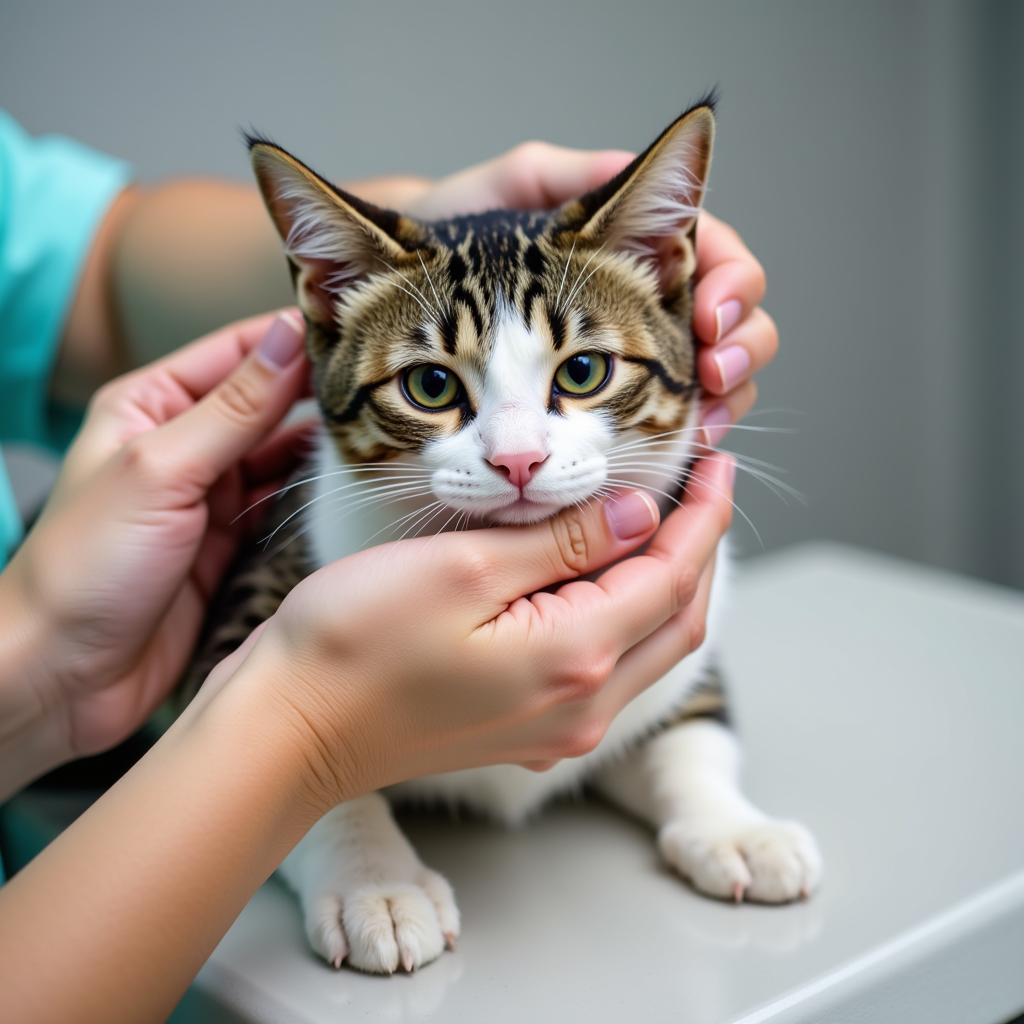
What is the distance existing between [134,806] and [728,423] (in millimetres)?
650

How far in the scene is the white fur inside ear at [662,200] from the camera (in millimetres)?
873

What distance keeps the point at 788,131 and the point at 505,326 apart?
1899mm

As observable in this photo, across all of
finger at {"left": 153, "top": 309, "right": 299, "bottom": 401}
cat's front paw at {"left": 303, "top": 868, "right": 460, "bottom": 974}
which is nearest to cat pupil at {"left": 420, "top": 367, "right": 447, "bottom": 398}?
finger at {"left": 153, "top": 309, "right": 299, "bottom": 401}

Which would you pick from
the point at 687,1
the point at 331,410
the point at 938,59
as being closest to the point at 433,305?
the point at 331,410

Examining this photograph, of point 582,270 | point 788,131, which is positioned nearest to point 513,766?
point 582,270

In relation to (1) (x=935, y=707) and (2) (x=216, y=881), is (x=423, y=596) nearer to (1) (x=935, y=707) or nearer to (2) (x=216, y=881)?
(2) (x=216, y=881)

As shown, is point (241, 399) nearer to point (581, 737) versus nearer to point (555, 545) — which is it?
point (555, 545)

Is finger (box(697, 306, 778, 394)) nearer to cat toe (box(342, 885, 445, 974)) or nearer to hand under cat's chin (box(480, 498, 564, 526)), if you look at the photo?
hand under cat's chin (box(480, 498, 564, 526))

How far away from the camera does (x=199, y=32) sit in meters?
1.77

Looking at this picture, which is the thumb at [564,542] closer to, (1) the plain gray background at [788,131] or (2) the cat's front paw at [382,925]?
(2) the cat's front paw at [382,925]

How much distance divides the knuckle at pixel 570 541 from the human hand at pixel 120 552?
34 cm

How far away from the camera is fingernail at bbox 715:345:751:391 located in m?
0.98

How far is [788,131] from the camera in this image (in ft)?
8.04

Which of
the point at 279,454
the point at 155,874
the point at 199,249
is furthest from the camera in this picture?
the point at 199,249
